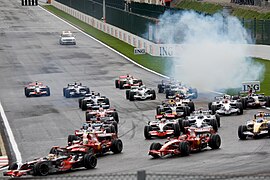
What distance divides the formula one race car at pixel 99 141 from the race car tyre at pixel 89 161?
3.36 meters

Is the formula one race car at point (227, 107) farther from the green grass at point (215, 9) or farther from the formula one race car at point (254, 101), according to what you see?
the green grass at point (215, 9)

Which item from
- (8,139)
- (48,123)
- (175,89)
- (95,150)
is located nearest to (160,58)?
(175,89)

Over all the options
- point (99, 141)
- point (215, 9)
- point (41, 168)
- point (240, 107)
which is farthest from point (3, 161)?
point (215, 9)

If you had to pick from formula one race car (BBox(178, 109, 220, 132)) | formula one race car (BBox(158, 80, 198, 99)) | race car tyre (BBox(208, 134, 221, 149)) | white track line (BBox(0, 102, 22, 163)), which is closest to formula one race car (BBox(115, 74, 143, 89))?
formula one race car (BBox(158, 80, 198, 99))

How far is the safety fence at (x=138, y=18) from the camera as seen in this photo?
74500 mm

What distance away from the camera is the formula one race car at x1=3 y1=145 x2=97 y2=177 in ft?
97.6

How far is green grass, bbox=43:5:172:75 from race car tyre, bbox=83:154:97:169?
41.4 meters

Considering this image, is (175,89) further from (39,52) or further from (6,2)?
(6,2)

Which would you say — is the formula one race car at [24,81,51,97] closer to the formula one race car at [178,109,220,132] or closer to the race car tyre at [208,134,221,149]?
the formula one race car at [178,109,220,132]

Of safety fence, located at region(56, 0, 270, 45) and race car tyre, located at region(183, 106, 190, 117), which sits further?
safety fence, located at region(56, 0, 270, 45)

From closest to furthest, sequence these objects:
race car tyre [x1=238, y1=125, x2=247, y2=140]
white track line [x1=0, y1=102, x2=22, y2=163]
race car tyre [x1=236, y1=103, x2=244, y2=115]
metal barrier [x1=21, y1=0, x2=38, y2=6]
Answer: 1. white track line [x1=0, y1=102, x2=22, y2=163]
2. race car tyre [x1=238, y1=125, x2=247, y2=140]
3. race car tyre [x1=236, y1=103, x2=244, y2=115]
4. metal barrier [x1=21, y1=0, x2=38, y2=6]

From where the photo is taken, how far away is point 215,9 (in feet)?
347

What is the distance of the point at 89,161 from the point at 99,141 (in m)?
4.55

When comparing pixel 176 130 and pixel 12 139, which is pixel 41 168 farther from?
pixel 12 139
